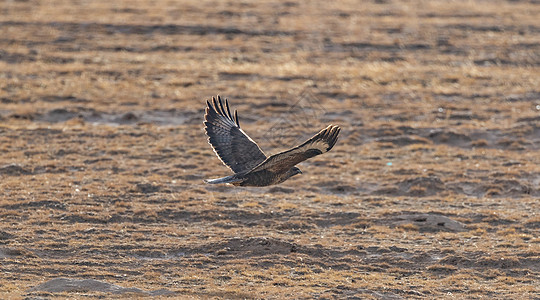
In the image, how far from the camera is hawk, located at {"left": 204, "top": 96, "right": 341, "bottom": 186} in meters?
9.70

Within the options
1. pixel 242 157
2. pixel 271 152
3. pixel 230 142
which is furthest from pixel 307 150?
pixel 271 152

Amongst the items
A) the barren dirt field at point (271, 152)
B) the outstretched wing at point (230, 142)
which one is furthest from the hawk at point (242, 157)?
the barren dirt field at point (271, 152)

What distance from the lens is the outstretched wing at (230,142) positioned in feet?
36.6

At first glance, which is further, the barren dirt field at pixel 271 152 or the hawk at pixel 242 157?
the barren dirt field at pixel 271 152

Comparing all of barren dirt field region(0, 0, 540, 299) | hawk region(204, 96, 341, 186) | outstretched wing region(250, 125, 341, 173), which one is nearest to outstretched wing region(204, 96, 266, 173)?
hawk region(204, 96, 341, 186)

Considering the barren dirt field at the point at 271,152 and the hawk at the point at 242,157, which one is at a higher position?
the hawk at the point at 242,157

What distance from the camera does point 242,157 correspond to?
11227mm

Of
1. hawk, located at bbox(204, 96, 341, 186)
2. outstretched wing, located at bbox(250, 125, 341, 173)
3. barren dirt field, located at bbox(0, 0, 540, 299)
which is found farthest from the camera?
barren dirt field, located at bbox(0, 0, 540, 299)

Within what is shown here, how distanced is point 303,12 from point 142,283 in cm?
2971

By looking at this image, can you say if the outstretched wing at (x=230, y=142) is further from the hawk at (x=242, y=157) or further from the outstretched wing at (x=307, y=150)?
the outstretched wing at (x=307, y=150)

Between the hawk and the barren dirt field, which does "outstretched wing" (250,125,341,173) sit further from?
the barren dirt field

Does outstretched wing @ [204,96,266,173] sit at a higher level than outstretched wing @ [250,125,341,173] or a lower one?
lower

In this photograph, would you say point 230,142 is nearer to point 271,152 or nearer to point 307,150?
Result: point 307,150

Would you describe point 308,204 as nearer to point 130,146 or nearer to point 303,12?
point 130,146
